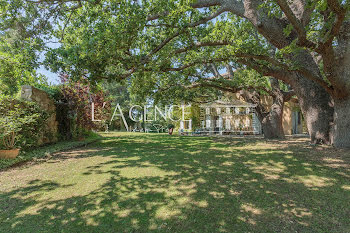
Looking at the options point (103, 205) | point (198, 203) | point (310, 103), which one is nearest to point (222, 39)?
point (310, 103)

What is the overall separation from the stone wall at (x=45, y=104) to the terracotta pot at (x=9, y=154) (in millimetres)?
2123

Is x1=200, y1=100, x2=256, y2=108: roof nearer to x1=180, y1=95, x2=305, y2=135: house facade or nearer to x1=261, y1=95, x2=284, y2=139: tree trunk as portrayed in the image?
x1=180, y1=95, x2=305, y2=135: house facade

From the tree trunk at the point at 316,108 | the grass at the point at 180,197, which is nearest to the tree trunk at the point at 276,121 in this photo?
the tree trunk at the point at 316,108

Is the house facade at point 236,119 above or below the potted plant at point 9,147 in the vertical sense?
above

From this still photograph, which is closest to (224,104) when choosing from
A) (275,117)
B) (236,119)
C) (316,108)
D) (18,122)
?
(236,119)

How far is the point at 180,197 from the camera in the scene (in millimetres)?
2811

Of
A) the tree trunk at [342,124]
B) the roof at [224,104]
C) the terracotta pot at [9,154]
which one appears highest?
the roof at [224,104]

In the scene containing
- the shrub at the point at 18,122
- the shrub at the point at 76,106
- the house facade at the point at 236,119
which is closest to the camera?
the shrub at the point at 18,122

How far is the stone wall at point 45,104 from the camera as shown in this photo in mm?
6695

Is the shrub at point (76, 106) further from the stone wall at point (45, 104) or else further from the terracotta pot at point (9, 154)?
the terracotta pot at point (9, 154)

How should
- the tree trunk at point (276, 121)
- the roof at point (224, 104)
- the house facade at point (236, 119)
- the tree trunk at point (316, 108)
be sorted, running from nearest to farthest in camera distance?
the tree trunk at point (316, 108) < the tree trunk at point (276, 121) < the house facade at point (236, 119) < the roof at point (224, 104)

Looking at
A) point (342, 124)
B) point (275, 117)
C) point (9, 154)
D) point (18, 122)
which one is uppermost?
point (275, 117)

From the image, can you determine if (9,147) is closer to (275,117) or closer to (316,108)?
(316,108)

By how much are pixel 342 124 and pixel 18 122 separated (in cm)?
975
